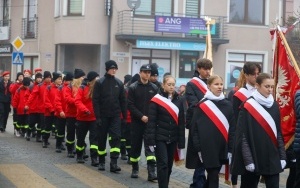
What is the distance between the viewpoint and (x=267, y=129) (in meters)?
8.45

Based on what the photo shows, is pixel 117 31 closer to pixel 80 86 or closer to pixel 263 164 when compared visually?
A: pixel 80 86

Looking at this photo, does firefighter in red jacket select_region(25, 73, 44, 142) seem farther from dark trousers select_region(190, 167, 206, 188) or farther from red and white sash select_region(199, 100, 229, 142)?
red and white sash select_region(199, 100, 229, 142)

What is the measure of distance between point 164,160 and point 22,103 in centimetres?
1005

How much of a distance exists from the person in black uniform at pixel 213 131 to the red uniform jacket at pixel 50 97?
26.9 feet

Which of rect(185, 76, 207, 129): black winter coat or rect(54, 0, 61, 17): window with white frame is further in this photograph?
rect(54, 0, 61, 17): window with white frame

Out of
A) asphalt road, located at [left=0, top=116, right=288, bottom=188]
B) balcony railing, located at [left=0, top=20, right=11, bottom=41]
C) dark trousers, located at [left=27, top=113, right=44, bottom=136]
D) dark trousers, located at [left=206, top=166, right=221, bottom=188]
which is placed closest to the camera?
dark trousers, located at [left=206, top=166, right=221, bottom=188]

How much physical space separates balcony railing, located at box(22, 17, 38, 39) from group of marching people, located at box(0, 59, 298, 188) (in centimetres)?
2321

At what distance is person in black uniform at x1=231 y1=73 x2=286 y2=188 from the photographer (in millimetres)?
8344

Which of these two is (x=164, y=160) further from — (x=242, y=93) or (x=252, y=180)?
(x=252, y=180)

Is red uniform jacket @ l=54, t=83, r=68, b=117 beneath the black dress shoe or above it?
above

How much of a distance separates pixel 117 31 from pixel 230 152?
25.8 m

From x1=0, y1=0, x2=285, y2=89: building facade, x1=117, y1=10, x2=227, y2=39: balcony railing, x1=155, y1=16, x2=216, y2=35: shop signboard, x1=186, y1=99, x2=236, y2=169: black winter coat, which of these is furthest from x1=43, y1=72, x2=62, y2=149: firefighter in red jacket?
x1=155, y1=16, x2=216, y2=35: shop signboard

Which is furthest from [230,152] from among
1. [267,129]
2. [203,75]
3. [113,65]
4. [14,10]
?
[14,10]

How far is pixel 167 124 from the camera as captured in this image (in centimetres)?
1062
